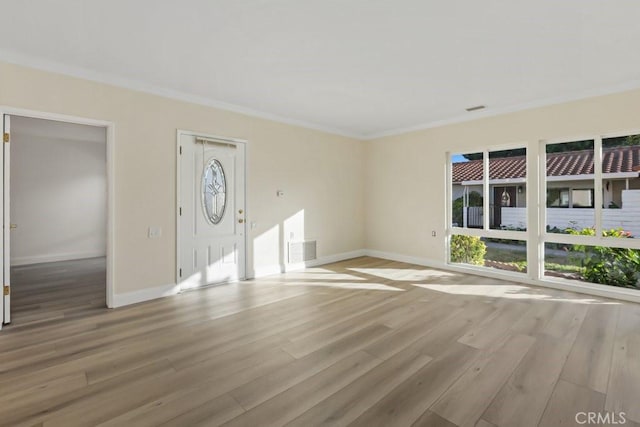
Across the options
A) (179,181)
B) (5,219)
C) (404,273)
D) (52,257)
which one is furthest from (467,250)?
(52,257)

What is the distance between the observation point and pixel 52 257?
6754 mm

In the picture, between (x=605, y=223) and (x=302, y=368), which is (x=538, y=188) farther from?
(x=302, y=368)

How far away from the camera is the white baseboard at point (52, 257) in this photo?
6.39 m

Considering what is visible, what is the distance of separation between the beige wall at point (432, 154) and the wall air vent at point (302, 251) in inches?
64.7

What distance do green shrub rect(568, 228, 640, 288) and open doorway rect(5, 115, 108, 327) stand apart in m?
7.48

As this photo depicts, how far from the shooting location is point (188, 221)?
445 centimetres

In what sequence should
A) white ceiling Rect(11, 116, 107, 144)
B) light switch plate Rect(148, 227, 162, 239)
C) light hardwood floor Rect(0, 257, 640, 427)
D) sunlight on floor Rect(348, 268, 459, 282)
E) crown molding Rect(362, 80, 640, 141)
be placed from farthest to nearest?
white ceiling Rect(11, 116, 107, 144), sunlight on floor Rect(348, 268, 459, 282), light switch plate Rect(148, 227, 162, 239), crown molding Rect(362, 80, 640, 141), light hardwood floor Rect(0, 257, 640, 427)

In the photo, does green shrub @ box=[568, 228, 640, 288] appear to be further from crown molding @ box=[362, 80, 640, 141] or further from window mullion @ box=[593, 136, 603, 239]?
crown molding @ box=[362, 80, 640, 141]

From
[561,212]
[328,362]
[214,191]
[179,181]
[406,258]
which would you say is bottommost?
[328,362]

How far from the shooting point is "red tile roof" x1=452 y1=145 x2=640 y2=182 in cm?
406

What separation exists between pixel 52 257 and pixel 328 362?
292 inches

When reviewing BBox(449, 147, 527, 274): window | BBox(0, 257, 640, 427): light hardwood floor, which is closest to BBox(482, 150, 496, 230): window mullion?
BBox(449, 147, 527, 274): window

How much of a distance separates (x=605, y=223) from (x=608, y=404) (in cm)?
328

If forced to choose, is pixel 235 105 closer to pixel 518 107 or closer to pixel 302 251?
pixel 302 251
